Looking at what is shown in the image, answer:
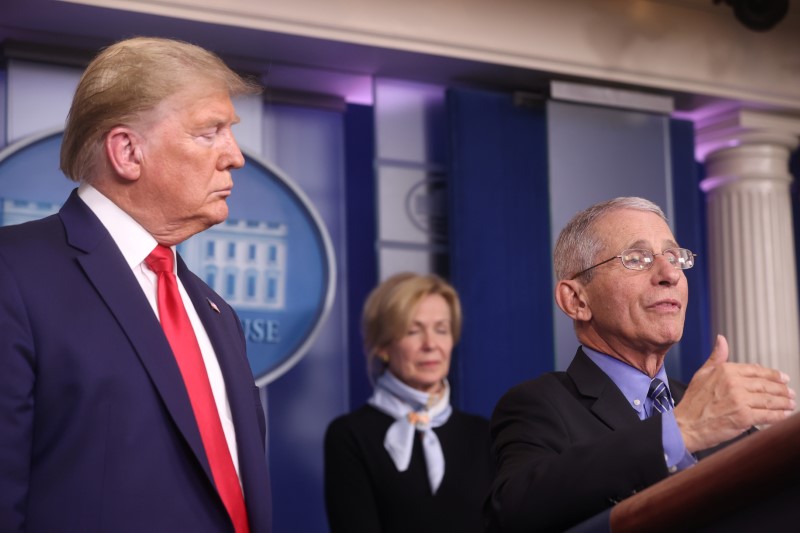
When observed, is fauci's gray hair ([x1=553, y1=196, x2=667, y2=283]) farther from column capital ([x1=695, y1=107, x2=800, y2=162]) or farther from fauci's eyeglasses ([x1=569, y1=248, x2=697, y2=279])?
column capital ([x1=695, y1=107, x2=800, y2=162])

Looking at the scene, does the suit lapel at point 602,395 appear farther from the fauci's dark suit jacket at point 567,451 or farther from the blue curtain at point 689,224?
the blue curtain at point 689,224

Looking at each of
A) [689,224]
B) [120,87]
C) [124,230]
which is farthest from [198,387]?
[689,224]

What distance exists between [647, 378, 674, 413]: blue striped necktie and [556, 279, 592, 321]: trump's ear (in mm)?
180

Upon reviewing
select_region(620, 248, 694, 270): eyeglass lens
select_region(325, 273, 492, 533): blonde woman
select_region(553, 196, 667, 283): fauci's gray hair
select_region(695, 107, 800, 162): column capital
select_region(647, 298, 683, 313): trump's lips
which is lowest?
select_region(325, 273, 492, 533): blonde woman

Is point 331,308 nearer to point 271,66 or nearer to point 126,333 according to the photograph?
point 271,66

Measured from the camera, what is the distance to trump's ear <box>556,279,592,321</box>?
216 cm

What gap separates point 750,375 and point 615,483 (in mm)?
265

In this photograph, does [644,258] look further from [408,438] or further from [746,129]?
[746,129]

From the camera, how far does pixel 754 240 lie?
5.02 meters

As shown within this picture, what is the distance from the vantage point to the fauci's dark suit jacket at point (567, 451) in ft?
5.48

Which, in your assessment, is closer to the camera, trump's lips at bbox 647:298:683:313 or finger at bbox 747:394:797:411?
finger at bbox 747:394:797:411

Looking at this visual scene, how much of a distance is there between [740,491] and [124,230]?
41.9 inches

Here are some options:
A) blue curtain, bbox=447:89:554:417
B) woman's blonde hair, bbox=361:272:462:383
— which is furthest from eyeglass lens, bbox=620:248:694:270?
blue curtain, bbox=447:89:554:417

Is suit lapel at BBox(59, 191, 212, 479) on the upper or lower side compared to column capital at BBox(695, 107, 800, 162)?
lower
